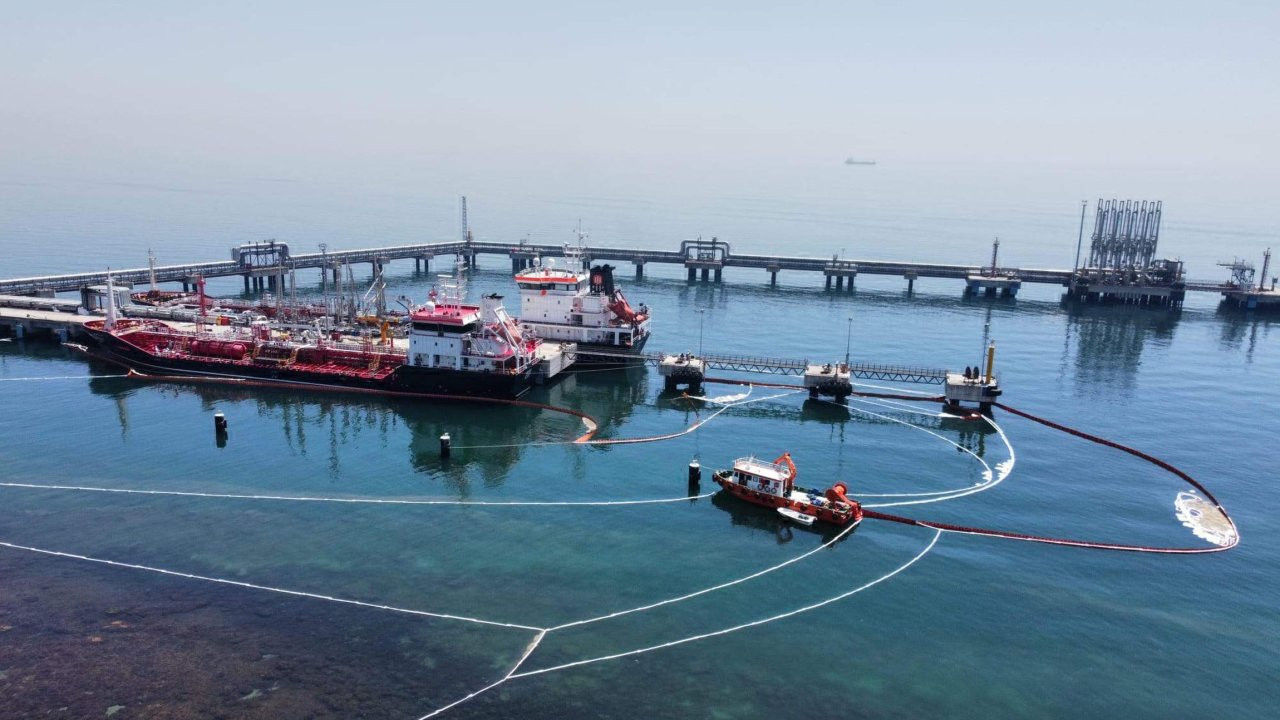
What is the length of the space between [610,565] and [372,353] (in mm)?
47515

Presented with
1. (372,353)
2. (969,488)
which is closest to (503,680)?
(969,488)

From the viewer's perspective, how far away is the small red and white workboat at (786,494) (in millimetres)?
49688

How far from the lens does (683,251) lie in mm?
167875

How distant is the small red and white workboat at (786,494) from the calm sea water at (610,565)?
148cm

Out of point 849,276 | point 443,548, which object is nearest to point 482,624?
point 443,548

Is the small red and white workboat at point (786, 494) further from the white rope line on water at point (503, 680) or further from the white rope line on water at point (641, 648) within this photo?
the white rope line on water at point (503, 680)

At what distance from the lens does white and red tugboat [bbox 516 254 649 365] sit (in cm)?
8900

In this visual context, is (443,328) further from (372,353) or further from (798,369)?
(798,369)

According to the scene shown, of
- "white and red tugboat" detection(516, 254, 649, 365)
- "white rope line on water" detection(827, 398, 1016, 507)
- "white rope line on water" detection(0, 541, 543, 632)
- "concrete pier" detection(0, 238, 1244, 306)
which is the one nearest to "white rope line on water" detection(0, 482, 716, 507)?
"white rope line on water" detection(0, 541, 543, 632)

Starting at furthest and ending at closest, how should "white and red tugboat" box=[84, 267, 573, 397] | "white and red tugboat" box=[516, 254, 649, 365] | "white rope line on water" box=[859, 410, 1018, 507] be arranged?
"white and red tugboat" box=[516, 254, 649, 365] → "white and red tugboat" box=[84, 267, 573, 397] → "white rope line on water" box=[859, 410, 1018, 507]

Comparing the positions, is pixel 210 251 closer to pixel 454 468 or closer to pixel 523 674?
pixel 454 468

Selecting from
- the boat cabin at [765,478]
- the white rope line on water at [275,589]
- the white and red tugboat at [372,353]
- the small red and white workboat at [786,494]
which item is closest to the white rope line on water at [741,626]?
the white rope line on water at [275,589]

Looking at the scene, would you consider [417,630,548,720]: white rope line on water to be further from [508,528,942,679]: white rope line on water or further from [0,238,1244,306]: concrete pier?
[0,238,1244,306]: concrete pier

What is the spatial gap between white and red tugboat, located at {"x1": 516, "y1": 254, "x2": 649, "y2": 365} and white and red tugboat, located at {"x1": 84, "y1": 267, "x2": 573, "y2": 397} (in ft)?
12.1
